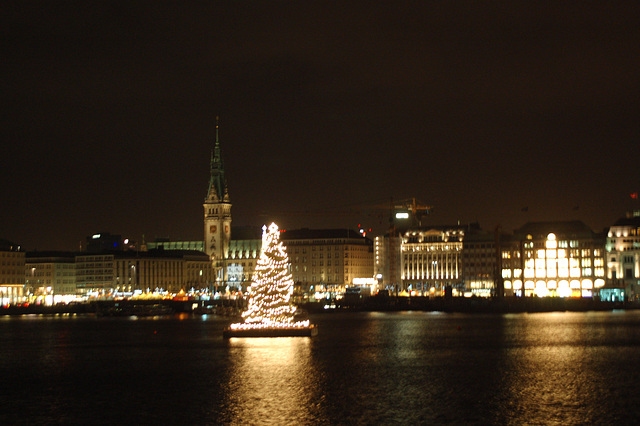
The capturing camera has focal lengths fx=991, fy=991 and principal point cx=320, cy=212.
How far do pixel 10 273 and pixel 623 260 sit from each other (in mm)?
101100

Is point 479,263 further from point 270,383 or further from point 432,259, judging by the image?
point 270,383

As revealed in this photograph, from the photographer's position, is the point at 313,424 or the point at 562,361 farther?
the point at 562,361

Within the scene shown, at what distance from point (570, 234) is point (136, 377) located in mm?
129255

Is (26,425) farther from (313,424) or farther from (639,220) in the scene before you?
(639,220)

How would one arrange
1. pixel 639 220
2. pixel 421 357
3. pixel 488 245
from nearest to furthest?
1. pixel 421 357
2. pixel 639 220
3. pixel 488 245

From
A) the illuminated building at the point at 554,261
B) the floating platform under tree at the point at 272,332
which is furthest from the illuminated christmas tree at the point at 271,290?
the illuminated building at the point at 554,261

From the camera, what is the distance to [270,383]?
39.3m

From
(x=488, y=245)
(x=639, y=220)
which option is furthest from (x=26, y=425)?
(x=488, y=245)

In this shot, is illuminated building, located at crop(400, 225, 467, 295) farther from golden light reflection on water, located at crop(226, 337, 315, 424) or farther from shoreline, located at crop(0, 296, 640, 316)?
golden light reflection on water, located at crop(226, 337, 315, 424)

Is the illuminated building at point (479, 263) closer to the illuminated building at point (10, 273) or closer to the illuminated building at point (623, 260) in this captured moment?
the illuminated building at point (623, 260)

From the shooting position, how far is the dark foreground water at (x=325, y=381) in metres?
32.0

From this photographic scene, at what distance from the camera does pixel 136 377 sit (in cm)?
4325

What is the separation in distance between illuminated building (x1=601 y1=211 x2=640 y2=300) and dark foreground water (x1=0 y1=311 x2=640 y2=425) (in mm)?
88745

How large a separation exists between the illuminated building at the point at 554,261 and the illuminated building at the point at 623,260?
2.86 metres
